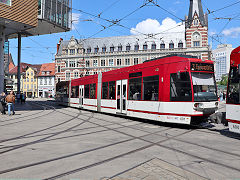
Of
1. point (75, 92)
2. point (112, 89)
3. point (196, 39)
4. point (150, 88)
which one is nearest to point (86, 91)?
point (75, 92)

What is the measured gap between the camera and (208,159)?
4.67 metres

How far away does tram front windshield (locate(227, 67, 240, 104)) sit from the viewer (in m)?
7.05

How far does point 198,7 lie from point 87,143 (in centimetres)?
4960

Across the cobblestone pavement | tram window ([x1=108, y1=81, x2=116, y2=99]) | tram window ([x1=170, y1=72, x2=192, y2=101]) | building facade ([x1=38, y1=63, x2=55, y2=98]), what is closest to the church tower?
tram window ([x1=108, y1=81, x2=116, y2=99])

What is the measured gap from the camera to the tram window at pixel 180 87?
8656 millimetres

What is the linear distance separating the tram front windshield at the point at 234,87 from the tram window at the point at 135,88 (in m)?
4.55

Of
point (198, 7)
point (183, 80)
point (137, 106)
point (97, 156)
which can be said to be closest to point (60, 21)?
point (137, 106)

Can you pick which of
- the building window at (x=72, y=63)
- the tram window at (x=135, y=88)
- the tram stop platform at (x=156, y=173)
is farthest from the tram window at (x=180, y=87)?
the building window at (x=72, y=63)

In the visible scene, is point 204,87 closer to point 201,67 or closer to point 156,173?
point 201,67

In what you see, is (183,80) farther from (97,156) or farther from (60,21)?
(60,21)

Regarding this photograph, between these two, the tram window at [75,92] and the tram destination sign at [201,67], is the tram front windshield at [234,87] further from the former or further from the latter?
the tram window at [75,92]

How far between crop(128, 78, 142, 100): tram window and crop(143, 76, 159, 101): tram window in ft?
1.54

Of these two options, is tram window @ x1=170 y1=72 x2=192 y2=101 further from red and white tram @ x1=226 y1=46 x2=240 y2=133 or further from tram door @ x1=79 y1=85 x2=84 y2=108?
tram door @ x1=79 y1=85 x2=84 y2=108

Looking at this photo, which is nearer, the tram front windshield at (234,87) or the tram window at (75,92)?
the tram front windshield at (234,87)
